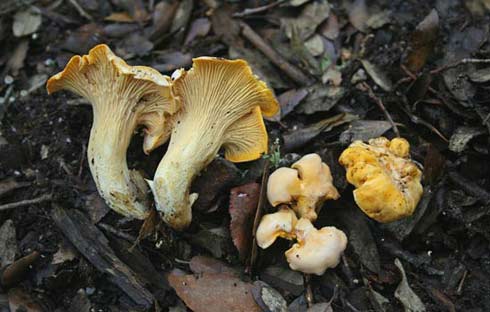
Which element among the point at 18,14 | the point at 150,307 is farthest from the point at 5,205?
the point at 18,14

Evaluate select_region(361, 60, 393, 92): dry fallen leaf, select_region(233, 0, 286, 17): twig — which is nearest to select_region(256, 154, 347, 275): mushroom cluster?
select_region(361, 60, 393, 92): dry fallen leaf

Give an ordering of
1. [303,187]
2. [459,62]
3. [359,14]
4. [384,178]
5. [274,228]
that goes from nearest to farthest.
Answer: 1. [384,178]
2. [274,228]
3. [303,187]
4. [459,62]
5. [359,14]

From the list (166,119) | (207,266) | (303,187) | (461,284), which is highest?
(166,119)

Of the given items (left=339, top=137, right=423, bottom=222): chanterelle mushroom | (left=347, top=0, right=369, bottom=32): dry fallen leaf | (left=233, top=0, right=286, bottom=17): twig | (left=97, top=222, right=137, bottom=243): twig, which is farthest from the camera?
(left=233, top=0, right=286, bottom=17): twig

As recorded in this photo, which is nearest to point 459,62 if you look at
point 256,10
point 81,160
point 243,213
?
point 256,10

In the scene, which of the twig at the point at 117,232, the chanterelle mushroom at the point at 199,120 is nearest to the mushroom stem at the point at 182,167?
the chanterelle mushroom at the point at 199,120

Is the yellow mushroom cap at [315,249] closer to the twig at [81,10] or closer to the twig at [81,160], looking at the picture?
the twig at [81,160]

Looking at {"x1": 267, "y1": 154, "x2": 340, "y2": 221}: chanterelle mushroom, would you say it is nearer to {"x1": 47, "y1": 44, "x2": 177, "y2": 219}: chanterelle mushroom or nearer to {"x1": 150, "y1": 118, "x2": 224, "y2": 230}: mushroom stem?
{"x1": 150, "y1": 118, "x2": 224, "y2": 230}: mushroom stem

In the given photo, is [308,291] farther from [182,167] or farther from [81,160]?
[81,160]
